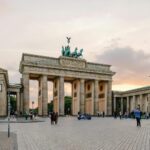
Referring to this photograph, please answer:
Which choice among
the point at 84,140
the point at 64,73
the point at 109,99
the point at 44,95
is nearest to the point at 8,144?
the point at 84,140

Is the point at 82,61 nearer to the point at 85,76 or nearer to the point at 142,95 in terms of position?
the point at 85,76

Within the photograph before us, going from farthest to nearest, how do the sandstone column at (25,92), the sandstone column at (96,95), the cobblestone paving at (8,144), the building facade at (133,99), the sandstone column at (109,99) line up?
the building facade at (133,99), the sandstone column at (109,99), the sandstone column at (96,95), the sandstone column at (25,92), the cobblestone paving at (8,144)

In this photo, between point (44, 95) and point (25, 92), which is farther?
point (44, 95)

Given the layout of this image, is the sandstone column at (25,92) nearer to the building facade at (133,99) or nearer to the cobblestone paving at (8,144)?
the building facade at (133,99)

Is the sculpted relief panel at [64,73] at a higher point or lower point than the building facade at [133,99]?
higher

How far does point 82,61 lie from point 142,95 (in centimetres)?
2240

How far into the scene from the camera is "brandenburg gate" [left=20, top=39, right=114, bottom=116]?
86188mm

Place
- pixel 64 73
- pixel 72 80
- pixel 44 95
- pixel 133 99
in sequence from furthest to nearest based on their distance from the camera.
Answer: pixel 133 99, pixel 72 80, pixel 64 73, pixel 44 95

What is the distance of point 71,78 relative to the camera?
9700 centimetres

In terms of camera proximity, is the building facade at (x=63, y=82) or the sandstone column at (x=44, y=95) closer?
the building facade at (x=63, y=82)

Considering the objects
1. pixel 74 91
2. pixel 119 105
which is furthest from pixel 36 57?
pixel 119 105

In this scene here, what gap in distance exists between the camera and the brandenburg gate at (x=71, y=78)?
86188 mm

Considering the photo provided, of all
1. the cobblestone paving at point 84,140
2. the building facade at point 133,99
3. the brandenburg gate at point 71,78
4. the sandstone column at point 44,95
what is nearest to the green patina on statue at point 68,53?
the brandenburg gate at point 71,78

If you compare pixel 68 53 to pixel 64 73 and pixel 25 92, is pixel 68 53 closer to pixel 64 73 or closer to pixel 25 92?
pixel 64 73
